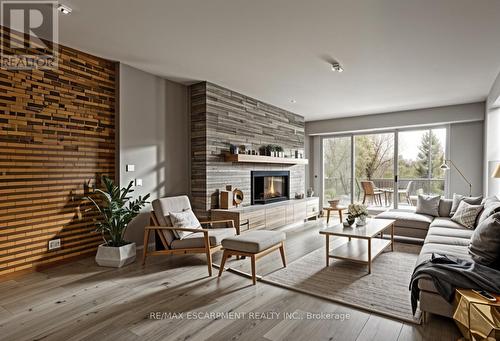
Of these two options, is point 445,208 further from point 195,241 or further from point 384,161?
point 195,241

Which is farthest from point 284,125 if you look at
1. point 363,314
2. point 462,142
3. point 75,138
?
point 363,314

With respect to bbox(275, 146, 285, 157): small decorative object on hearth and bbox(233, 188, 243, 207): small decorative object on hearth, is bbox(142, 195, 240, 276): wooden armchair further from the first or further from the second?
bbox(275, 146, 285, 157): small decorative object on hearth

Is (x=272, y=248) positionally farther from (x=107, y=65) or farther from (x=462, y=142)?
(x=462, y=142)

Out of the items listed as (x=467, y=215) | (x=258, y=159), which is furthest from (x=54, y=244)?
(x=467, y=215)

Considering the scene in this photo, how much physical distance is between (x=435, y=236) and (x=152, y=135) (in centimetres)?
416

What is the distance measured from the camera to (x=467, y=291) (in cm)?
201

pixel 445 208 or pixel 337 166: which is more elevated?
pixel 337 166

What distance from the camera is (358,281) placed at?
121 inches

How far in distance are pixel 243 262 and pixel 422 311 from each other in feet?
6.75

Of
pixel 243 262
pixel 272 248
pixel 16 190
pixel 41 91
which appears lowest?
pixel 243 262

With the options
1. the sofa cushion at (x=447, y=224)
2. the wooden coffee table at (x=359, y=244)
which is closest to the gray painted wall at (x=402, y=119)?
the sofa cushion at (x=447, y=224)

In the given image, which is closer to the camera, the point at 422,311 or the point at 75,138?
the point at 422,311

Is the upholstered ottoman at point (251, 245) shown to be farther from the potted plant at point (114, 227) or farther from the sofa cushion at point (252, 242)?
the potted plant at point (114, 227)

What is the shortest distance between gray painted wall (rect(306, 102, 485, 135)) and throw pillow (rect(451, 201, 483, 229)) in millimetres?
2453
